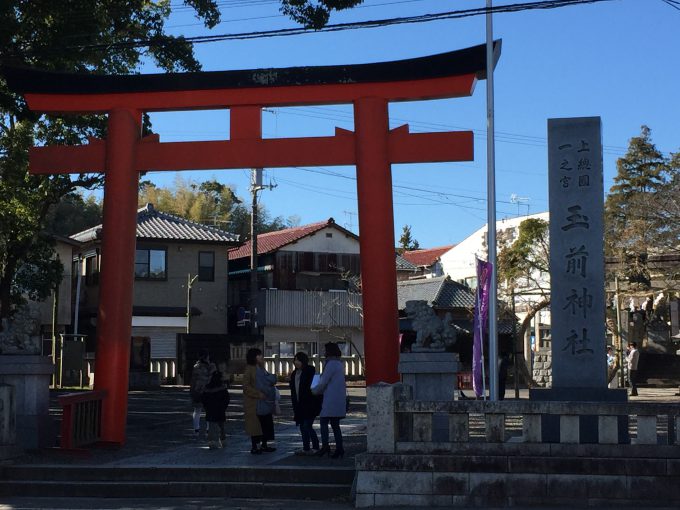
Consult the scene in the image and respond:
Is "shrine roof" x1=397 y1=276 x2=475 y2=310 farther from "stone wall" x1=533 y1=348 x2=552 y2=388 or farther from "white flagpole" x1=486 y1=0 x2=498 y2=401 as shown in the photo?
"white flagpole" x1=486 y1=0 x2=498 y2=401

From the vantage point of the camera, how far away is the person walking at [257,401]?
1378cm

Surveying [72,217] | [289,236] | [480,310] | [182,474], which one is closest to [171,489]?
[182,474]

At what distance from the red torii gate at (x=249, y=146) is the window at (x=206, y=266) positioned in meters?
26.9

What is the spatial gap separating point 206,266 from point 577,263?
3164cm

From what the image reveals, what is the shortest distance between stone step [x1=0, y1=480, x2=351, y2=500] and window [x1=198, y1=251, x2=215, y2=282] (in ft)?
98.9

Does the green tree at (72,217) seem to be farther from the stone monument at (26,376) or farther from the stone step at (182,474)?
the stone step at (182,474)

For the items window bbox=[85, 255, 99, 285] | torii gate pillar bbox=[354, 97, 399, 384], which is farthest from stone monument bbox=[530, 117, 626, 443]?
window bbox=[85, 255, 99, 285]

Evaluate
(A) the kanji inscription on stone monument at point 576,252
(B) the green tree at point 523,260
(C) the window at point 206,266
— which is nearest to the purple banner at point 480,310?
(A) the kanji inscription on stone monument at point 576,252

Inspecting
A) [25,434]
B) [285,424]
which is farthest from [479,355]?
[25,434]

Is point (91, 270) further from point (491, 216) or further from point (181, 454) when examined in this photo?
point (491, 216)

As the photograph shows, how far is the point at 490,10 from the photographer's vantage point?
13062mm

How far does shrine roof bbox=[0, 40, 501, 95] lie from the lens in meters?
14.6

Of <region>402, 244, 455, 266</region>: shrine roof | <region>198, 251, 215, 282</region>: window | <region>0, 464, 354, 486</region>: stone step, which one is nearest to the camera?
<region>0, 464, 354, 486</region>: stone step

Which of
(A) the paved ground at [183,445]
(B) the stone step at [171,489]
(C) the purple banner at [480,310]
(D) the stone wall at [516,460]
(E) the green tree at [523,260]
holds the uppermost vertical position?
(E) the green tree at [523,260]
